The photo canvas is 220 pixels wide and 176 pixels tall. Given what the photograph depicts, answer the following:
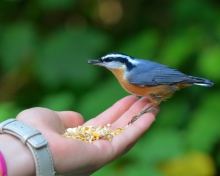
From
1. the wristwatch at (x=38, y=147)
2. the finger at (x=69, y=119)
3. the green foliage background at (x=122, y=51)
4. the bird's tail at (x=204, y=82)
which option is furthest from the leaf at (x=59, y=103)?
the wristwatch at (x=38, y=147)

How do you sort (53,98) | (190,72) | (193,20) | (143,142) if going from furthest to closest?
(193,20), (190,72), (53,98), (143,142)

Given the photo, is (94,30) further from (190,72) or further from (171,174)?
(171,174)

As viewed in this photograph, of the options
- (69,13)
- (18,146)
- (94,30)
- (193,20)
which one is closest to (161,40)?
(193,20)

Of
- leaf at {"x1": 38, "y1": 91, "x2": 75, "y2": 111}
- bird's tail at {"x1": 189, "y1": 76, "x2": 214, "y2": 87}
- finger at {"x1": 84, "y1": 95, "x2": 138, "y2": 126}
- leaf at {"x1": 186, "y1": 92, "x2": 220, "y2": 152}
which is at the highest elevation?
bird's tail at {"x1": 189, "y1": 76, "x2": 214, "y2": 87}

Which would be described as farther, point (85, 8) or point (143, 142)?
point (85, 8)

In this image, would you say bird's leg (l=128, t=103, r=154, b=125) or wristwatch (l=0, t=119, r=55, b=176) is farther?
bird's leg (l=128, t=103, r=154, b=125)

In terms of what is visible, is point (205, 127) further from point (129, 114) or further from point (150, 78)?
point (129, 114)

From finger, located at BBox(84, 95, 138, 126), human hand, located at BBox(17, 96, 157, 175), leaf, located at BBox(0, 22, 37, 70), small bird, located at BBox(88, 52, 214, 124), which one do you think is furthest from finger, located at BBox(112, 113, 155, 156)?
leaf, located at BBox(0, 22, 37, 70)

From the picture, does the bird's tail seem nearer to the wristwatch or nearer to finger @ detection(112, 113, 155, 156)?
finger @ detection(112, 113, 155, 156)
